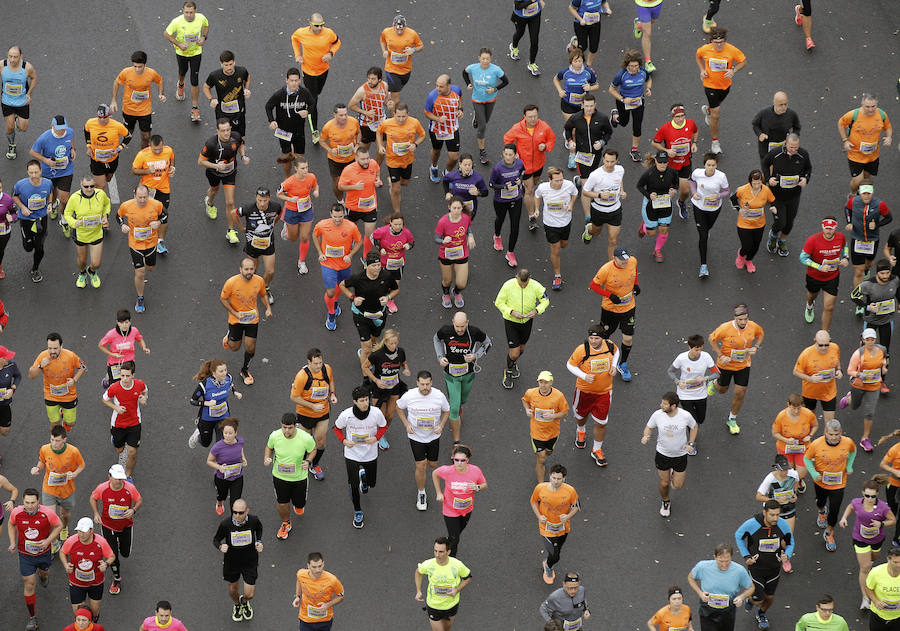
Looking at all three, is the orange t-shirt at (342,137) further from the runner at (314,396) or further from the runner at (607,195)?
the runner at (314,396)

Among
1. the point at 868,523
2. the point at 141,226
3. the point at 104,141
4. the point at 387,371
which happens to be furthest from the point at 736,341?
the point at 104,141

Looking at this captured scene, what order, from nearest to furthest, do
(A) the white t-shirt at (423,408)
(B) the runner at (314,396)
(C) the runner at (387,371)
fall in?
1. (A) the white t-shirt at (423,408)
2. (B) the runner at (314,396)
3. (C) the runner at (387,371)

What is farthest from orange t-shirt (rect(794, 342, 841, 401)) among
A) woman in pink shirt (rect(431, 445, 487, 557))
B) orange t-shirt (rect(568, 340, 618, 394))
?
woman in pink shirt (rect(431, 445, 487, 557))

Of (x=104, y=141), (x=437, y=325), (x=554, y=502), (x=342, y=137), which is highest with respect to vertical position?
(x=104, y=141)

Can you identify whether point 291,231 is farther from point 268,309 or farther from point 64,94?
point 64,94

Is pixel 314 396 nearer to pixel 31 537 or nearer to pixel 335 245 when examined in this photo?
pixel 335 245

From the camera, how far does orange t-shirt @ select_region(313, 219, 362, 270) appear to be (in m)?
21.5

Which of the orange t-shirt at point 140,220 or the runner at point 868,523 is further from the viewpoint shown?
the orange t-shirt at point 140,220

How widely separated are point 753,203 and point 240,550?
8.14 meters

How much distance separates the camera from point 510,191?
72.9 feet

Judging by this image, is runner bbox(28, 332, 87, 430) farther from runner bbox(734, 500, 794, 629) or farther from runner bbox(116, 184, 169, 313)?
runner bbox(734, 500, 794, 629)

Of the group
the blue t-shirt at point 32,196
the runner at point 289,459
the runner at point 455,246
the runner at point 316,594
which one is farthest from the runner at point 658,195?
the blue t-shirt at point 32,196

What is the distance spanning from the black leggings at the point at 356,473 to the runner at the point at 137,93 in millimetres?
6793

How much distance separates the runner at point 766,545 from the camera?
18156mm
